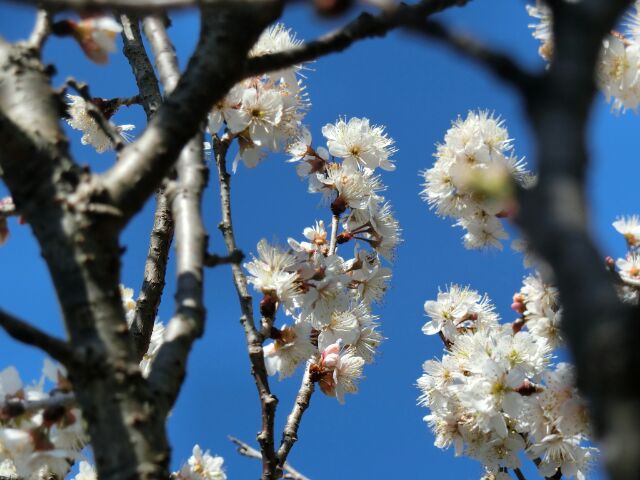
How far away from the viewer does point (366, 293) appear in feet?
12.8

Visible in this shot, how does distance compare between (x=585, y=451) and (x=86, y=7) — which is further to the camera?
(x=585, y=451)

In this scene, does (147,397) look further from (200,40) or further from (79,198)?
(200,40)

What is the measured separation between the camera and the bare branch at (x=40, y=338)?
1328 millimetres

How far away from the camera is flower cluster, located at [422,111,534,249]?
355 centimetres

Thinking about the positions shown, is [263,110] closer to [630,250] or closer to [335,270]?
[335,270]

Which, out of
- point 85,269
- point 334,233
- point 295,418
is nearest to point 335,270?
point 334,233

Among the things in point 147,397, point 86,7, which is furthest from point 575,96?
point 147,397

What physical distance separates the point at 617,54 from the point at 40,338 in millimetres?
2576

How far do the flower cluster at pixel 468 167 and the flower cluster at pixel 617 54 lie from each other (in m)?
0.55

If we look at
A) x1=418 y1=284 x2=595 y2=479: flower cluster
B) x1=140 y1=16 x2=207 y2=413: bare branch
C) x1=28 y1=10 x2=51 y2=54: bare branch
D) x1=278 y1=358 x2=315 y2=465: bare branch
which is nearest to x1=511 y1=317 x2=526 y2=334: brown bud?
x1=418 y1=284 x2=595 y2=479: flower cluster

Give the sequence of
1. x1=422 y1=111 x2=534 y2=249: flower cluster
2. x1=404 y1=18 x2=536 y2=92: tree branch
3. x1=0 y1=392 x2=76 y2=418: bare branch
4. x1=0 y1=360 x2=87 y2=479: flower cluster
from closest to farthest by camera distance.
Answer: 1. x1=404 y1=18 x2=536 y2=92: tree branch
2. x1=0 y1=392 x2=76 y2=418: bare branch
3. x1=0 y1=360 x2=87 y2=479: flower cluster
4. x1=422 y1=111 x2=534 y2=249: flower cluster

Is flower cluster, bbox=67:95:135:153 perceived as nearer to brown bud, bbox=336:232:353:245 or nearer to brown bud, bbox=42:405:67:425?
brown bud, bbox=336:232:353:245

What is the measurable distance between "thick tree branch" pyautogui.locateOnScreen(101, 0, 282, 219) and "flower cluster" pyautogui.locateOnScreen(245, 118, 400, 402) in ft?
4.51

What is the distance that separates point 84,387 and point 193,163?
2.28 ft
